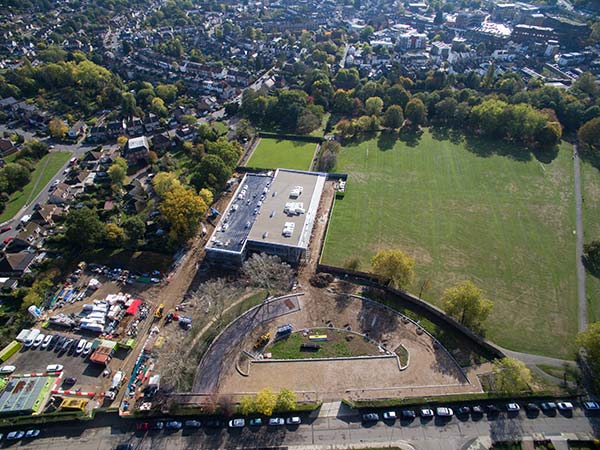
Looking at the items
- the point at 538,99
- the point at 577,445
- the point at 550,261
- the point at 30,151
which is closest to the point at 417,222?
the point at 550,261

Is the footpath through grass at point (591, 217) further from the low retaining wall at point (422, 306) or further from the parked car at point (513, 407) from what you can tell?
the parked car at point (513, 407)

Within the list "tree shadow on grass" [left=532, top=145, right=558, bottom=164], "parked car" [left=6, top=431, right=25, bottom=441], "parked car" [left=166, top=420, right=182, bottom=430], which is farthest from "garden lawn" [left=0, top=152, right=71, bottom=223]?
"tree shadow on grass" [left=532, top=145, right=558, bottom=164]

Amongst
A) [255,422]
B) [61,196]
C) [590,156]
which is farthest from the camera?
[590,156]

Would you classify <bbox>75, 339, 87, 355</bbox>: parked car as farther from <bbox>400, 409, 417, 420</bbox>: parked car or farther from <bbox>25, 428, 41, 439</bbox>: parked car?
<bbox>400, 409, 417, 420</bbox>: parked car

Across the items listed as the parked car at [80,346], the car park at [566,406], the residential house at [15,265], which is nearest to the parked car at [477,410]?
the car park at [566,406]

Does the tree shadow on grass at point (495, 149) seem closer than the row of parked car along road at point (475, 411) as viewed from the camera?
No

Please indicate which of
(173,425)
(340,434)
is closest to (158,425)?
(173,425)

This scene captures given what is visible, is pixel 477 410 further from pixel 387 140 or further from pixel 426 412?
pixel 387 140
